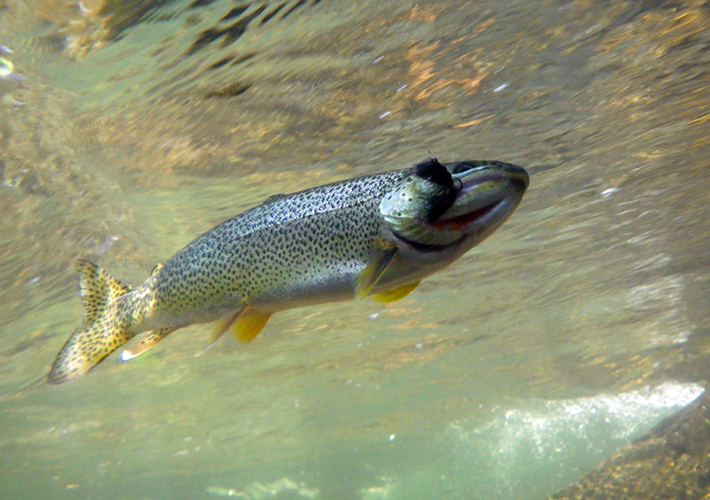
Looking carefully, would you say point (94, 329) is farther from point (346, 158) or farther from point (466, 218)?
point (346, 158)

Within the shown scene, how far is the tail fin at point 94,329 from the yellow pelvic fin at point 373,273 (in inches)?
63.6

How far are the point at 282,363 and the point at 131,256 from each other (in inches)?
470

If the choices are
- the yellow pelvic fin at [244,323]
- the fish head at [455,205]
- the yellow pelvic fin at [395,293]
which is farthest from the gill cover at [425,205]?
the yellow pelvic fin at [244,323]

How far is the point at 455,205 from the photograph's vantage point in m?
2.14

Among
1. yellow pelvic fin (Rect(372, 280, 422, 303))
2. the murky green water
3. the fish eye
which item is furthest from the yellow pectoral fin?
the murky green water

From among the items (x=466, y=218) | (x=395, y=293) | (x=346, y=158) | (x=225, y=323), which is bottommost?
(x=346, y=158)

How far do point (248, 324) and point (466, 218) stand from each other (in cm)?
139

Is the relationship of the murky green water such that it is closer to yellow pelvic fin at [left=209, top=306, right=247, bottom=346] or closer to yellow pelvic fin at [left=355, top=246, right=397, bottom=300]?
yellow pelvic fin at [left=209, top=306, right=247, bottom=346]

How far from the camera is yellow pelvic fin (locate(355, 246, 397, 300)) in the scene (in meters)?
2.17

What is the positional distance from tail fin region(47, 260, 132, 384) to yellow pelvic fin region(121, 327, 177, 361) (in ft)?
0.45

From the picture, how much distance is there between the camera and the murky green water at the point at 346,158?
22.3ft

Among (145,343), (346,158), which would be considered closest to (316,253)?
(145,343)

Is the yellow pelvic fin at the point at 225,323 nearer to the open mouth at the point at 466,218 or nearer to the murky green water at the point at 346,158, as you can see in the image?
the open mouth at the point at 466,218

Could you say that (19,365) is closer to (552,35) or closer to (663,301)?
(552,35)
